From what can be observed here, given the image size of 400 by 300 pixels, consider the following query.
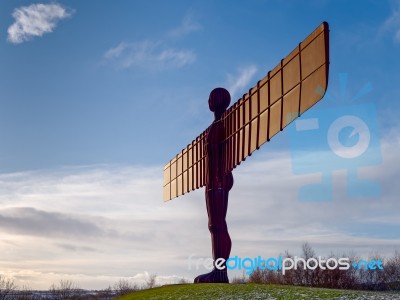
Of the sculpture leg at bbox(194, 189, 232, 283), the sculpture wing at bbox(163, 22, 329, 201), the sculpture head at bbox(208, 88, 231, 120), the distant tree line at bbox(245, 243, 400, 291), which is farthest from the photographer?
the distant tree line at bbox(245, 243, 400, 291)

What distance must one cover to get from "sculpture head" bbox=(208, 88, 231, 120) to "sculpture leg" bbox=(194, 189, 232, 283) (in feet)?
9.65

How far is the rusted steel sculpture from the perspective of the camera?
49.3 ft

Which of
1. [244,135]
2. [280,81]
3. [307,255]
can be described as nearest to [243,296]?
[244,135]

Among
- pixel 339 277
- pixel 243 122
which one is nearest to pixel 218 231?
pixel 243 122

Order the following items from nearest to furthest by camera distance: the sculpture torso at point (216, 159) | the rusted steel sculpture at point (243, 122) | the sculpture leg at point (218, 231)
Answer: the rusted steel sculpture at point (243, 122) → the sculpture leg at point (218, 231) → the sculpture torso at point (216, 159)

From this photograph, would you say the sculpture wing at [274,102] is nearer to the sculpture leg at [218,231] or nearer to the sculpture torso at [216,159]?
the sculpture torso at [216,159]

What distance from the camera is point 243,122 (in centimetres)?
1861

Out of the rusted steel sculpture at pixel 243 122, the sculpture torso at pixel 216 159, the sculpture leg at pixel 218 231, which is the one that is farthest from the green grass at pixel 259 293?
the sculpture torso at pixel 216 159

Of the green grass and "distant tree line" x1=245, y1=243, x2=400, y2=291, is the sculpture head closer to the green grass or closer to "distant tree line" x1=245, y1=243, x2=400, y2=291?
the green grass

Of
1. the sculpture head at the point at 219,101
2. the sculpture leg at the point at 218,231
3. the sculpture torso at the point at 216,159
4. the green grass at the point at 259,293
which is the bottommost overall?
the green grass at the point at 259,293

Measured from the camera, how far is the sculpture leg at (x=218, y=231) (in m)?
19.2

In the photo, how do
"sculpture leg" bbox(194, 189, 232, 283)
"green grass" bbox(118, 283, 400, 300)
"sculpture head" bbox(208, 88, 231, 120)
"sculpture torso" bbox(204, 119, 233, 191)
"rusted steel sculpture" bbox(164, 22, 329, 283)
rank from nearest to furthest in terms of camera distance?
"rusted steel sculpture" bbox(164, 22, 329, 283), "green grass" bbox(118, 283, 400, 300), "sculpture leg" bbox(194, 189, 232, 283), "sculpture torso" bbox(204, 119, 233, 191), "sculpture head" bbox(208, 88, 231, 120)

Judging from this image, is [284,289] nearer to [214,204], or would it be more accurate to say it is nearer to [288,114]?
[214,204]

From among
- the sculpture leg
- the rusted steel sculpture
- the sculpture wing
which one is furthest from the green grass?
the sculpture wing
